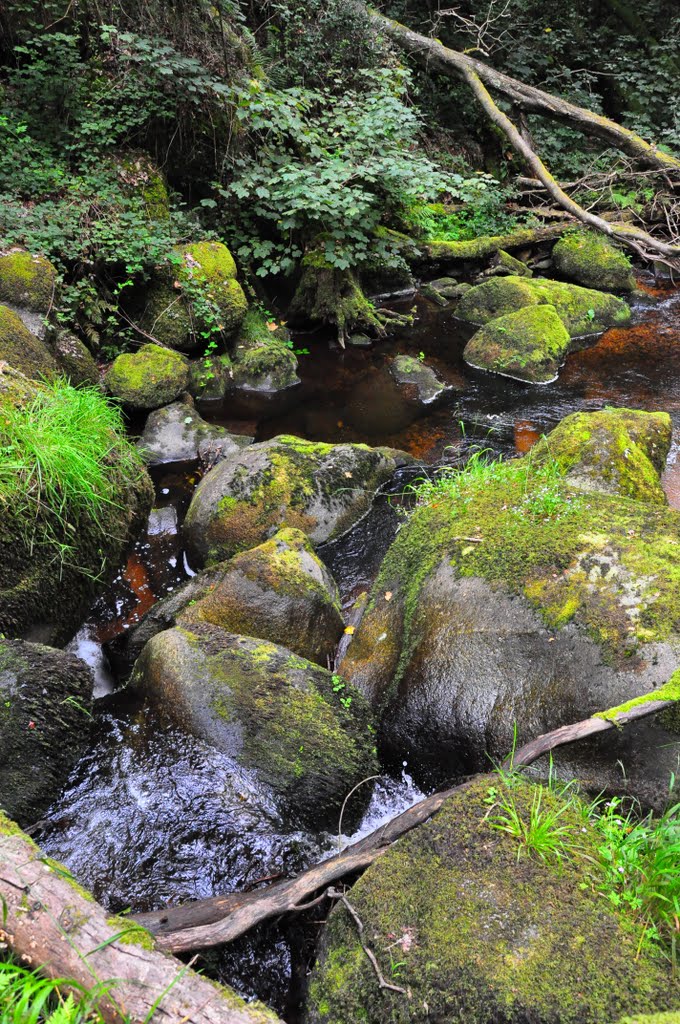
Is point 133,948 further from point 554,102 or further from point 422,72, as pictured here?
point 422,72

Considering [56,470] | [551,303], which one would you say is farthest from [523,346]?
[56,470]

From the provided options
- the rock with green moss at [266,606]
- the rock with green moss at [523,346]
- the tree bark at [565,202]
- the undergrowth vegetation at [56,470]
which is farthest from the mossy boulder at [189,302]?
the tree bark at [565,202]

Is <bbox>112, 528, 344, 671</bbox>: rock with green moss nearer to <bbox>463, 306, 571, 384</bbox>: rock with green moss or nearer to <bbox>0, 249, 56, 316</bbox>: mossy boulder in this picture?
<bbox>0, 249, 56, 316</bbox>: mossy boulder

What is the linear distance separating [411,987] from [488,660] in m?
1.32

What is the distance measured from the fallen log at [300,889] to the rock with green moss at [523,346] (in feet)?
18.7

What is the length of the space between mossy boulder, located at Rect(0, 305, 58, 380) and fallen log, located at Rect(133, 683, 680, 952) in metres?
3.80

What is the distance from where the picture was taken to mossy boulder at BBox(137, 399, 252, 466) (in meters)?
5.75

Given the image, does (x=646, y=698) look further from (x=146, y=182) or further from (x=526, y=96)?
(x=526, y=96)

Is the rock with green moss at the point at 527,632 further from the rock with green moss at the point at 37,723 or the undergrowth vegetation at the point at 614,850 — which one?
the rock with green moss at the point at 37,723

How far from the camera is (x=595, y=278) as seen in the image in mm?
9812

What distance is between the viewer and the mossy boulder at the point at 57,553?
3.41 metres

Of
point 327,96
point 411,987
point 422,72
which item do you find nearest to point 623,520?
point 411,987

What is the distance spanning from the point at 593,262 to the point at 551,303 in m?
2.17

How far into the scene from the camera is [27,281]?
5684mm
